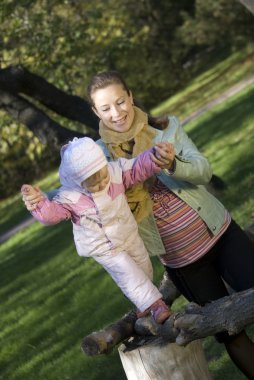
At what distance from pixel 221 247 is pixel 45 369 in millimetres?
4433

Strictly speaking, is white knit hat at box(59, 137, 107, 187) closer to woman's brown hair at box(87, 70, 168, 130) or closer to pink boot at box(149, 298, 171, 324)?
woman's brown hair at box(87, 70, 168, 130)

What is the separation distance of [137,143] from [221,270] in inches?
31.6

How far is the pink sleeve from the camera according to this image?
446 cm

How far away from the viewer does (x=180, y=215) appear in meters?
4.63

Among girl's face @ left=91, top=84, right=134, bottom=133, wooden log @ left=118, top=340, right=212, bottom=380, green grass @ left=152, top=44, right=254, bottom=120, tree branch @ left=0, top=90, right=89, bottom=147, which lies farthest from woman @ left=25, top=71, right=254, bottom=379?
green grass @ left=152, top=44, right=254, bottom=120

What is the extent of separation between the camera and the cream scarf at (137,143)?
4574mm

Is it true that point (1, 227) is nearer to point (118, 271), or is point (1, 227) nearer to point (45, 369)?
point (45, 369)

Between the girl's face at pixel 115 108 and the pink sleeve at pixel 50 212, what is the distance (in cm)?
49

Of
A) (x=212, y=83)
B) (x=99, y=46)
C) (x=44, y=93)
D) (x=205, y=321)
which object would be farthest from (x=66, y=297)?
(x=212, y=83)

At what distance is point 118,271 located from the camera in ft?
14.7

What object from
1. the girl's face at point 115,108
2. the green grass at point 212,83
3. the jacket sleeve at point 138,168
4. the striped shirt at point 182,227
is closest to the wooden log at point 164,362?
the striped shirt at point 182,227

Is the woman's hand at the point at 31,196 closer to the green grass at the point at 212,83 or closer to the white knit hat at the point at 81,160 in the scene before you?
the white knit hat at the point at 81,160

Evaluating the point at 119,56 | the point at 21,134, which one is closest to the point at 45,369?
the point at 21,134

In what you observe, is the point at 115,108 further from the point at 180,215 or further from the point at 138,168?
the point at 180,215
